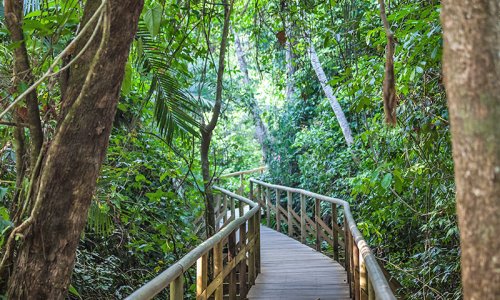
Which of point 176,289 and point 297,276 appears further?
point 297,276

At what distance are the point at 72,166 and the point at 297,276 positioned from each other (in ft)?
15.5

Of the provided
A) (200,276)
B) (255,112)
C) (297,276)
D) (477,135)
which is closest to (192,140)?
(200,276)

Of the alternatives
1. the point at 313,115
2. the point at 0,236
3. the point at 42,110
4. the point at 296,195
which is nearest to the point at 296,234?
the point at 296,195

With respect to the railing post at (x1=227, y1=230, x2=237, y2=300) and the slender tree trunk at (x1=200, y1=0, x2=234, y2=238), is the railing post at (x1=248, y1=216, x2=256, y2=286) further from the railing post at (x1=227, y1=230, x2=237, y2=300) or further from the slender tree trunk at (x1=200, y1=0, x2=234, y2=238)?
the railing post at (x1=227, y1=230, x2=237, y2=300)

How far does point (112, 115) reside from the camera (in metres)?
2.20

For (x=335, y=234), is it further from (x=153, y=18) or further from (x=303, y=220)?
(x=153, y=18)

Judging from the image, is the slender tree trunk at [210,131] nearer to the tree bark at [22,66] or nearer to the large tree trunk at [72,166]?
the tree bark at [22,66]

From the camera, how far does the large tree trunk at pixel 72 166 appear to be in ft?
6.67

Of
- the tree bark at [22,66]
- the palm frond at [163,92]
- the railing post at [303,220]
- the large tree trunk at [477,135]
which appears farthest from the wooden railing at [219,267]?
the railing post at [303,220]

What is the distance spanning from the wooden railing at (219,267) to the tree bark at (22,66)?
0.68 meters

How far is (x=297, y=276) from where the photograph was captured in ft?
21.3

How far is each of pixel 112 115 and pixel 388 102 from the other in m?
1.00

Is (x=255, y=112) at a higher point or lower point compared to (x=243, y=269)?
higher

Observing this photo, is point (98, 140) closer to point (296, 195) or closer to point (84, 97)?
point (84, 97)
